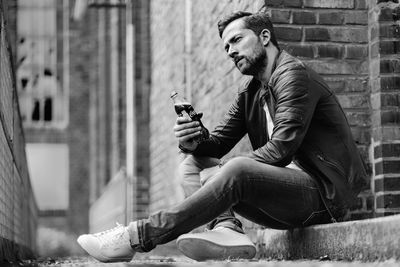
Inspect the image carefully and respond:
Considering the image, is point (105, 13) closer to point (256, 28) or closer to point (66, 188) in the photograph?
point (66, 188)

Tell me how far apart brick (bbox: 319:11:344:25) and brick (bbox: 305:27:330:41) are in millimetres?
57

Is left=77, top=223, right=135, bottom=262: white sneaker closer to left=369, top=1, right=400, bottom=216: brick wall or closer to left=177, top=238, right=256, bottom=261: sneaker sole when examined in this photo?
left=177, top=238, right=256, bottom=261: sneaker sole

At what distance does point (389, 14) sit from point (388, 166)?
2.98ft

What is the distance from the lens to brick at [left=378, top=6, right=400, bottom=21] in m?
5.59

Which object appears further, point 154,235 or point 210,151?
point 210,151

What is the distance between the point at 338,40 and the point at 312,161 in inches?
62.7

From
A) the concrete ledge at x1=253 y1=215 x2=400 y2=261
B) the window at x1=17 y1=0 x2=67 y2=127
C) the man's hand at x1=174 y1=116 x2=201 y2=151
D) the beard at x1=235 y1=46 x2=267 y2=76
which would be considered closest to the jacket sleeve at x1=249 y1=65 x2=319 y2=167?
the beard at x1=235 y1=46 x2=267 y2=76

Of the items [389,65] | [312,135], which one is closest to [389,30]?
[389,65]

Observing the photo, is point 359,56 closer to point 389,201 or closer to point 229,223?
point 389,201

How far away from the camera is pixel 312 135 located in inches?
175

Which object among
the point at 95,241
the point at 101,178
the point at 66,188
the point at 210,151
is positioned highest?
the point at 210,151

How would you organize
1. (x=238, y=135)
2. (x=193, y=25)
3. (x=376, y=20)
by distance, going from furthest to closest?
(x=193, y=25) → (x=376, y=20) → (x=238, y=135)

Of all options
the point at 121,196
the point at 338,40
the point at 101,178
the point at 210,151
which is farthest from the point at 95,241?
the point at 101,178

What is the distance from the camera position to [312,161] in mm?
4402
